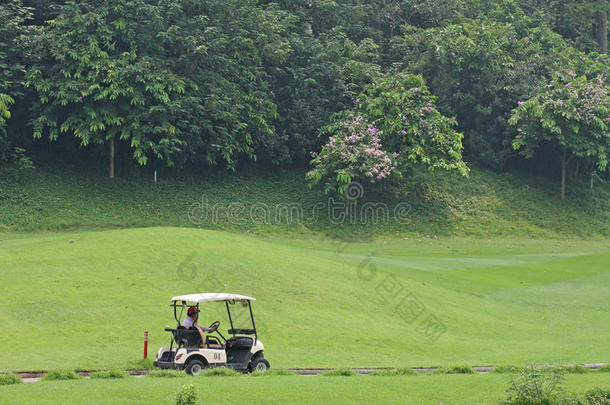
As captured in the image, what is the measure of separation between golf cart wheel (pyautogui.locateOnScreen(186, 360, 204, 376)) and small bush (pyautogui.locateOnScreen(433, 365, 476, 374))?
20.8 ft

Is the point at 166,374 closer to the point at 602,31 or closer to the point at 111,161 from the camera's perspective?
the point at 111,161

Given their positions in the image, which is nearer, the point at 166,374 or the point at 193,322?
the point at 166,374

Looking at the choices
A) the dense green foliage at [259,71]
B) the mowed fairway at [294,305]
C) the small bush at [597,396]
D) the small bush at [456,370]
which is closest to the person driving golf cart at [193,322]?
the mowed fairway at [294,305]

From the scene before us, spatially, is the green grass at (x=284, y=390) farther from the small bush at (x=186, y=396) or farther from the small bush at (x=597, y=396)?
the small bush at (x=186, y=396)

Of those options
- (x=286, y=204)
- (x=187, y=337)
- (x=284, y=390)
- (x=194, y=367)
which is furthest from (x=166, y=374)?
(x=286, y=204)

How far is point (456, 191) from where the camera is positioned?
198ft

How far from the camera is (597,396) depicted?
1550 cm

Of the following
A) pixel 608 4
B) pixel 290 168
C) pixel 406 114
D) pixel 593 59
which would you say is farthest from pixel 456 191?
pixel 608 4

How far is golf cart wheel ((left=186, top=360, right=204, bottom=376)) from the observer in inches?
729

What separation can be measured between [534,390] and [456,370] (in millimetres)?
4918

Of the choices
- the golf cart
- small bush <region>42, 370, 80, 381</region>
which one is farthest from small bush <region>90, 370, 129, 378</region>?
the golf cart

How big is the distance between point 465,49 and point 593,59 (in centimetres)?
1567

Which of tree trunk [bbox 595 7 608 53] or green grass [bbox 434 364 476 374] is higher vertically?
tree trunk [bbox 595 7 608 53]

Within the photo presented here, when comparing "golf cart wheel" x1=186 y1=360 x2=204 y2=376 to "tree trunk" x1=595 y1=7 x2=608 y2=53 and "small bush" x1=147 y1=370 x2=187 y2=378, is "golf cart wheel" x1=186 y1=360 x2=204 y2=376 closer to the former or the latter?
"small bush" x1=147 y1=370 x2=187 y2=378
